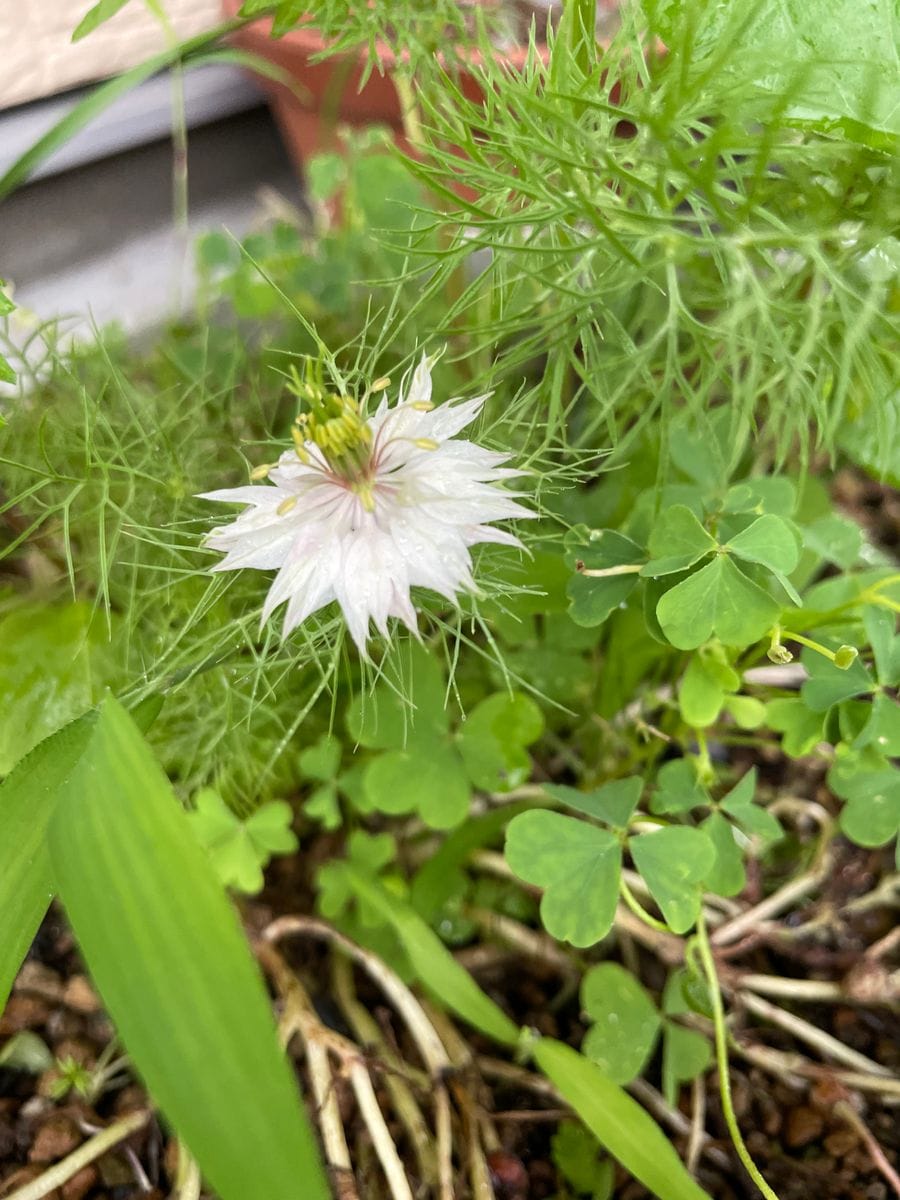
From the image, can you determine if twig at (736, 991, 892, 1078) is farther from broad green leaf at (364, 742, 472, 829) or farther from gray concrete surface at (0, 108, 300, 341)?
gray concrete surface at (0, 108, 300, 341)

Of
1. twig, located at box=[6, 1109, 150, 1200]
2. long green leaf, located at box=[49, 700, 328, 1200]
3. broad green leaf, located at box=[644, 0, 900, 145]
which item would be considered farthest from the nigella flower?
twig, located at box=[6, 1109, 150, 1200]

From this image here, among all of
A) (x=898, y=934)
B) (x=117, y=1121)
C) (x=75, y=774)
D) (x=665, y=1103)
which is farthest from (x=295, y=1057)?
(x=898, y=934)

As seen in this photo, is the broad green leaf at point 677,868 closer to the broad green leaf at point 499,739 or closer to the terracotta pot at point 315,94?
the broad green leaf at point 499,739

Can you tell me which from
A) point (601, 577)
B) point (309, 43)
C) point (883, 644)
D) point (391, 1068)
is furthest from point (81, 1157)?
point (309, 43)

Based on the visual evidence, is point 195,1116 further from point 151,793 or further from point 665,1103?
point 665,1103

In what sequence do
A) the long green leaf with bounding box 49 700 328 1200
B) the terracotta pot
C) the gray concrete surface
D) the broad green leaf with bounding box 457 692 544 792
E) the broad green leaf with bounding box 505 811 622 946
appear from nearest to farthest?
the long green leaf with bounding box 49 700 328 1200, the broad green leaf with bounding box 505 811 622 946, the broad green leaf with bounding box 457 692 544 792, the terracotta pot, the gray concrete surface

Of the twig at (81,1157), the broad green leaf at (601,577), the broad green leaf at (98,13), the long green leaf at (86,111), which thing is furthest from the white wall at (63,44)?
the twig at (81,1157)
